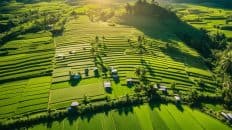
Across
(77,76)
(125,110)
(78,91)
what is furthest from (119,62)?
(125,110)

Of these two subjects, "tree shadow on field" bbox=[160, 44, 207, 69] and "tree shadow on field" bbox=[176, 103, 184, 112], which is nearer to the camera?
"tree shadow on field" bbox=[176, 103, 184, 112]

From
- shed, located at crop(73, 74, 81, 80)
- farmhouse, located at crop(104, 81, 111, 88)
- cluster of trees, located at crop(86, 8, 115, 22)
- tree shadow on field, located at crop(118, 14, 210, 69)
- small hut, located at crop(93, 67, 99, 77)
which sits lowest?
farmhouse, located at crop(104, 81, 111, 88)

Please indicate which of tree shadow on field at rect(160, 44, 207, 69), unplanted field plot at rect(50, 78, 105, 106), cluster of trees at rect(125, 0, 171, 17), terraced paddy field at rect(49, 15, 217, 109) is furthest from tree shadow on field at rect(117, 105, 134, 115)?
cluster of trees at rect(125, 0, 171, 17)

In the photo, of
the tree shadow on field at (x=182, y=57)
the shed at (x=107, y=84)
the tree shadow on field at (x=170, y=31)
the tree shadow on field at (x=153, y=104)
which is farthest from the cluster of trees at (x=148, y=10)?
the tree shadow on field at (x=153, y=104)

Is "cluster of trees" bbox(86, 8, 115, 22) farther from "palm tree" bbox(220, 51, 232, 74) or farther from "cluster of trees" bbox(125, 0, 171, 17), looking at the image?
"palm tree" bbox(220, 51, 232, 74)

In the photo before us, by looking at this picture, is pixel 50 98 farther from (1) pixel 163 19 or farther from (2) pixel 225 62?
(1) pixel 163 19

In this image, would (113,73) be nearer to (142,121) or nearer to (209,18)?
(142,121)

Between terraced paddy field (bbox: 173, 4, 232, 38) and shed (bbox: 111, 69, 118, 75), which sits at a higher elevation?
terraced paddy field (bbox: 173, 4, 232, 38)

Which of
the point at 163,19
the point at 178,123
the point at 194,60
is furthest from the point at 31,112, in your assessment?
the point at 163,19
